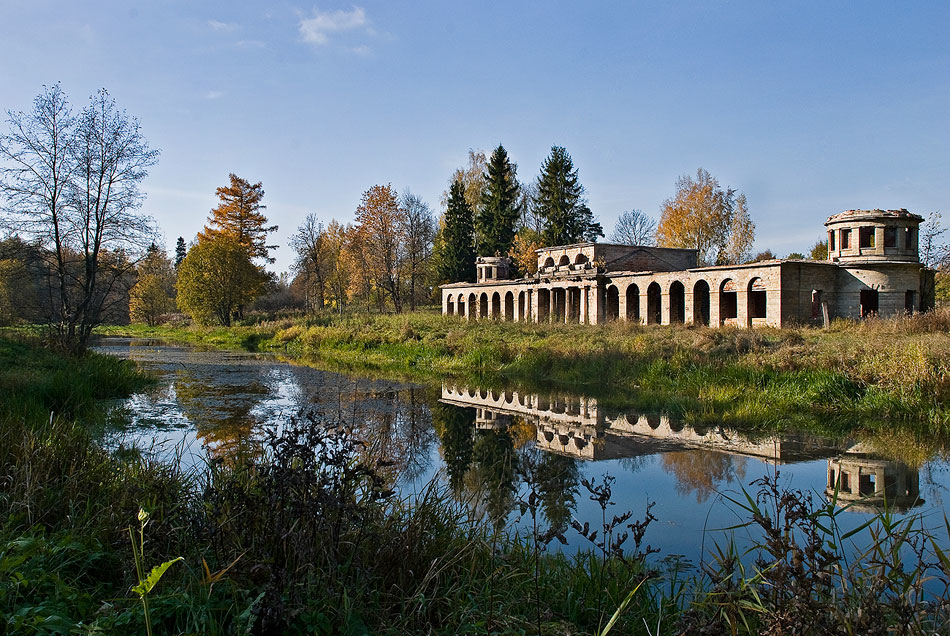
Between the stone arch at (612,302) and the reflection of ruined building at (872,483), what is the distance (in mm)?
28374

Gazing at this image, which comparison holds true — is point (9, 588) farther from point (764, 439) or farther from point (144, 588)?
point (764, 439)

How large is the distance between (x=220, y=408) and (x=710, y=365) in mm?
11487

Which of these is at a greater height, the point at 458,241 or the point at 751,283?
the point at 458,241

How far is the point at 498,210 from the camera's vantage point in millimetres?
52469

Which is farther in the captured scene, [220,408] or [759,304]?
[759,304]

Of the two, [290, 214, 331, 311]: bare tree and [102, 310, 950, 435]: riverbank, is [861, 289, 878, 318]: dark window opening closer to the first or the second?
[102, 310, 950, 435]: riverbank

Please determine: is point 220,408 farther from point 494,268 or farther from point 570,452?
point 494,268

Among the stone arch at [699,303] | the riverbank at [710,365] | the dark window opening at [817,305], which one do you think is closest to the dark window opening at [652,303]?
the stone arch at [699,303]

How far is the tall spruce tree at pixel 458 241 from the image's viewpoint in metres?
52.2

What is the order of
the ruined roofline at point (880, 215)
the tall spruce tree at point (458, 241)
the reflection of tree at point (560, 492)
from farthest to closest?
the tall spruce tree at point (458, 241), the ruined roofline at point (880, 215), the reflection of tree at point (560, 492)

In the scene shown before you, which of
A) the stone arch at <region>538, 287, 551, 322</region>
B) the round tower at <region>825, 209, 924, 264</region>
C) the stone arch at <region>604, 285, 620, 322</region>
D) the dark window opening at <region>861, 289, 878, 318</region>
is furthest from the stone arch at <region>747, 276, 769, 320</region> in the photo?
the stone arch at <region>538, 287, 551, 322</region>

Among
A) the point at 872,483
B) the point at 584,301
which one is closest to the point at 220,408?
the point at 872,483

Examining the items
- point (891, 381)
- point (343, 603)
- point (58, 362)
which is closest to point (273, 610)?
point (343, 603)

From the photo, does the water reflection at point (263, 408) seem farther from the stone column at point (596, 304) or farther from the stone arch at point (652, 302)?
the stone arch at point (652, 302)
